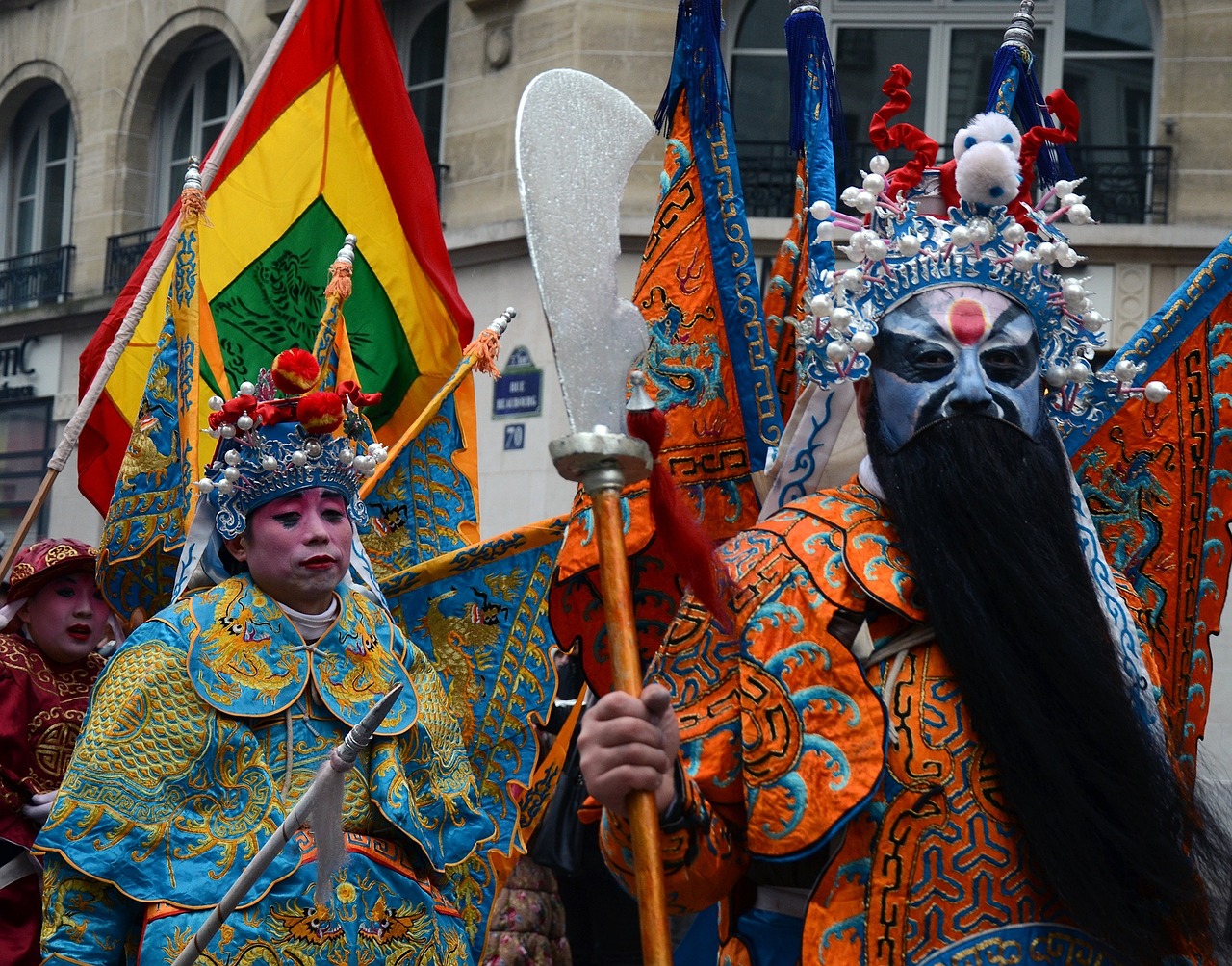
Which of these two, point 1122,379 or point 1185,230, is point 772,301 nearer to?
point 1122,379

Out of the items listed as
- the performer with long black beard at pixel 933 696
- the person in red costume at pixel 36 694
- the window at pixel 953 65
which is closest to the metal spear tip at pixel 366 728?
the performer with long black beard at pixel 933 696

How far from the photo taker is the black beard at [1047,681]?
2.51 m

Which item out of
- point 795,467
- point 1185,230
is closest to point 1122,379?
point 795,467

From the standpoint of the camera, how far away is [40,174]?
54.3 ft

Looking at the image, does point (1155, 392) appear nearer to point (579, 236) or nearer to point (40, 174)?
point (579, 236)

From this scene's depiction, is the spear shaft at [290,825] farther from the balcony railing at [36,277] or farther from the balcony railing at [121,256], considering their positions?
the balcony railing at [36,277]

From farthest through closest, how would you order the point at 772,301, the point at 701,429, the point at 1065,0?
the point at 1065,0
the point at 772,301
the point at 701,429

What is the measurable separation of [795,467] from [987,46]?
8.92m

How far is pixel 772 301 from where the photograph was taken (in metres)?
3.89

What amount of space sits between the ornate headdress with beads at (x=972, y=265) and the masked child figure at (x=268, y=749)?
1.50 m

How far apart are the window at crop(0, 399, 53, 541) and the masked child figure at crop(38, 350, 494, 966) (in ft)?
39.2

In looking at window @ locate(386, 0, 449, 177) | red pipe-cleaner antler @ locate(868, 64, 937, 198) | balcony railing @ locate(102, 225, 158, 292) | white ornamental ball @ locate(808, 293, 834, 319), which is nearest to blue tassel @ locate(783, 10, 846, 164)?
red pipe-cleaner antler @ locate(868, 64, 937, 198)

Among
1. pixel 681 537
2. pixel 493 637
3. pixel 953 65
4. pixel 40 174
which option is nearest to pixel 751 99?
pixel 953 65

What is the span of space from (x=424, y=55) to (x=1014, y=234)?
34.9 ft
